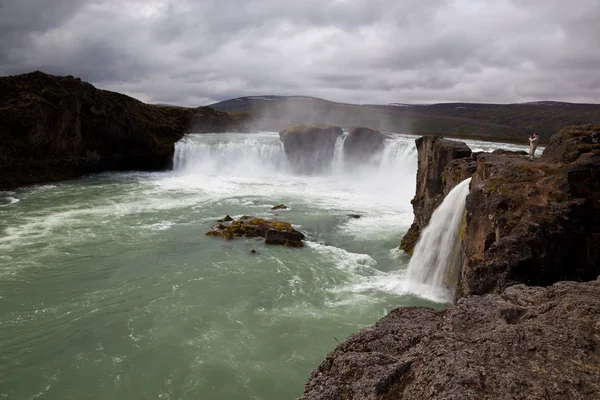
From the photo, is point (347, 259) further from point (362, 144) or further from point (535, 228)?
point (362, 144)

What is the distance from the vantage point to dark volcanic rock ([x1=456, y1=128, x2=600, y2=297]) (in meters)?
7.16

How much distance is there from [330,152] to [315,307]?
3881 centimetres

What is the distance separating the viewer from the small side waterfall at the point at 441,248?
12.6 m

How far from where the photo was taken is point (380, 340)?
13.6ft

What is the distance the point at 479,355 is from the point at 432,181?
15974 millimetres

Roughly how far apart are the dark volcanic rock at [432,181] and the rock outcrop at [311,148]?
98.8 feet

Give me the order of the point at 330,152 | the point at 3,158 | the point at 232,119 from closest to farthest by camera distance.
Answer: the point at 3,158, the point at 330,152, the point at 232,119

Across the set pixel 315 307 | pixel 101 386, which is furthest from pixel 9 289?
pixel 315 307

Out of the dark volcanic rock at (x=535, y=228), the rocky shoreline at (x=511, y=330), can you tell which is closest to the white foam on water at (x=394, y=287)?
the dark volcanic rock at (x=535, y=228)

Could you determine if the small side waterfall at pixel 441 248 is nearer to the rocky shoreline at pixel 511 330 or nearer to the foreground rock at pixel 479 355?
the rocky shoreline at pixel 511 330

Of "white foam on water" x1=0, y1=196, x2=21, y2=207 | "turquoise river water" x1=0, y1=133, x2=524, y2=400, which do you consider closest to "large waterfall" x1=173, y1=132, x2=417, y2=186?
"turquoise river water" x1=0, y1=133, x2=524, y2=400

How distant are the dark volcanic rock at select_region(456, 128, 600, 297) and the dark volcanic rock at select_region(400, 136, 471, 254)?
7.15 meters

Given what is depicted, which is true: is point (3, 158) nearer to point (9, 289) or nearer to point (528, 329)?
point (9, 289)

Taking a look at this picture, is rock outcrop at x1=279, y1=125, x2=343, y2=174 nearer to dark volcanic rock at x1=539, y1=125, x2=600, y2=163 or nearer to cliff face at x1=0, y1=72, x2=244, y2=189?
cliff face at x1=0, y1=72, x2=244, y2=189
